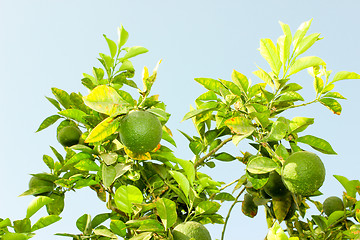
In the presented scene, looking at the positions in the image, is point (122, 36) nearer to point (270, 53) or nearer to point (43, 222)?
point (270, 53)

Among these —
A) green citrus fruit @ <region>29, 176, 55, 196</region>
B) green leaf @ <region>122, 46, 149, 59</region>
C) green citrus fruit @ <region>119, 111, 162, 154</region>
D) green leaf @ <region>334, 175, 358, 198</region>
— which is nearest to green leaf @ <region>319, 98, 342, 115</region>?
green leaf @ <region>334, 175, 358, 198</region>

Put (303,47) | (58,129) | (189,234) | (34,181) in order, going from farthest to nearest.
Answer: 1. (58,129)
2. (34,181)
3. (303,47)
4. (189,234)

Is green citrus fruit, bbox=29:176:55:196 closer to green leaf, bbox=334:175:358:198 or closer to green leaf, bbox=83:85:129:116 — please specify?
green leaf, bbox=83:85:129:116

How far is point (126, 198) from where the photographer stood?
6.00 feet

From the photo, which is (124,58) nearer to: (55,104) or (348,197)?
(55,104)

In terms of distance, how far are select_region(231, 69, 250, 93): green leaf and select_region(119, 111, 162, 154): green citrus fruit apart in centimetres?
56

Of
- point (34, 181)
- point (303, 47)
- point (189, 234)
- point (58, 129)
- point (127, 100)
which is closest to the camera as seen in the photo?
point (189, 234)

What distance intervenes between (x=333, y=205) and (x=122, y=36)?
186 cm

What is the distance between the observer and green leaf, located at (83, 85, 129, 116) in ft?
5.48

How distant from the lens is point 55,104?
7.84 feet

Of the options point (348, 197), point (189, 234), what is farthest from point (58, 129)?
point (348, 197)

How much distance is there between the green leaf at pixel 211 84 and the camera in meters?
2.11

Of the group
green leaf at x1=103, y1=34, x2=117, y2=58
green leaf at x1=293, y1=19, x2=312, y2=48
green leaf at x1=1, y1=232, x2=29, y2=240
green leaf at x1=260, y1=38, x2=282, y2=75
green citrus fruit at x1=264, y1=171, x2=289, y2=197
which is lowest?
green citrus fruit at x1=264, y1=171, x2=289, y2=197

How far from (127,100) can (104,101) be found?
0.21m
